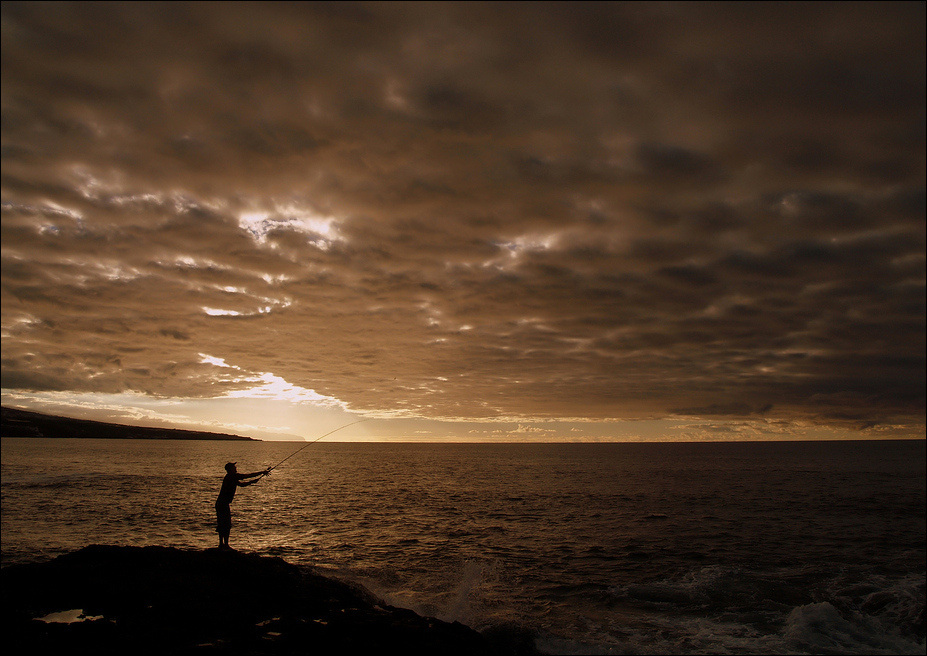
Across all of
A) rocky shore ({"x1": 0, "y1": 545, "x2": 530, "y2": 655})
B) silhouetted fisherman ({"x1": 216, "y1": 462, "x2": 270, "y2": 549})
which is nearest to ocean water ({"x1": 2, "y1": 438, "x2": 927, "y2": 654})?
rocky shore ({"x1": 0, "y1": 545, "x2": 530, "y2": 655})

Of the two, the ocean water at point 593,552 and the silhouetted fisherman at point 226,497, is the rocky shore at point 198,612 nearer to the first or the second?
the silhouetted fisherman at point 226,497

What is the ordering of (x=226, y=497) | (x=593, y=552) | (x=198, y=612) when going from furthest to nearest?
(x=593, y=552) → (x=226, y=497) → (x=198, y=612)

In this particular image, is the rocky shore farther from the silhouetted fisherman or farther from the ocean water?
the ocean water

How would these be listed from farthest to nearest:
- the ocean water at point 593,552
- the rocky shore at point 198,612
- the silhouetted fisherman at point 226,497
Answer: the silhouetted fisherman at point 226,497 → the ocean water at point 593,552 → the rocky shore at point 198,612

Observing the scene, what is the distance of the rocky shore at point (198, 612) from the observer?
8172 mm

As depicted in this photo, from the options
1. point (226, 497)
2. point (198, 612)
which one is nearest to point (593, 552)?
point (226, 497)

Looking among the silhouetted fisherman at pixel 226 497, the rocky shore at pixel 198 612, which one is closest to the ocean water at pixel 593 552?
the rocky shore at pixel 198 612

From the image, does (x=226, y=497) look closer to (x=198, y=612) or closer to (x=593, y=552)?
(x=198, y=612)

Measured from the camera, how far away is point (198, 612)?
9469 mm

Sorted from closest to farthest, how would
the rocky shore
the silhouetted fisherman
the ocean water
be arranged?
the rocky shore → the ocean water → the silhouetted fisherman

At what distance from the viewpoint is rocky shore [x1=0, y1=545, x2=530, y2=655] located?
8.17 meters

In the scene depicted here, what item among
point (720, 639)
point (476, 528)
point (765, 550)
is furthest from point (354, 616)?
point (765, 550)

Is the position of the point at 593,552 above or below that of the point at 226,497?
below

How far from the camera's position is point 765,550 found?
1986 cm
